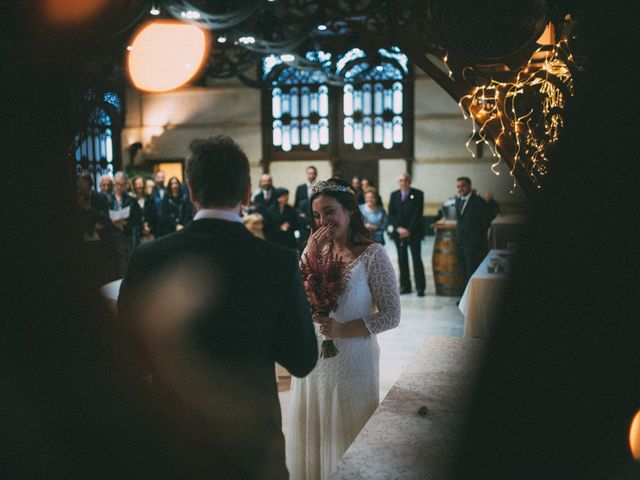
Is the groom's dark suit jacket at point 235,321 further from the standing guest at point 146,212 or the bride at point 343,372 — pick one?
the standing guest at point 146,212

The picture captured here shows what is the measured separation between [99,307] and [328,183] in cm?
147

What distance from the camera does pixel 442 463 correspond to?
180 cm

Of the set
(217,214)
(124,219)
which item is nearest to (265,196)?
(124,219)

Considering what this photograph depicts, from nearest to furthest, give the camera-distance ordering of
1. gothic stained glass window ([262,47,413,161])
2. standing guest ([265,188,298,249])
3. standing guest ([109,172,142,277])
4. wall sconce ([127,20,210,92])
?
wall sconce ([127,20,210,92]) < standing guest ([109,172,142,277]) < standing guest ([265,188,298,249]) < gothic stained glass window ([262,47,413,161])

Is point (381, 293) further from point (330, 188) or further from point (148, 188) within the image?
point (148, 188)

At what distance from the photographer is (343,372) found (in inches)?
101

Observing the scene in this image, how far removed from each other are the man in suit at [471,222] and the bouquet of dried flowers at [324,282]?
199 inches

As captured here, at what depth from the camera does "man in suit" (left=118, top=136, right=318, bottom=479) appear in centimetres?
140

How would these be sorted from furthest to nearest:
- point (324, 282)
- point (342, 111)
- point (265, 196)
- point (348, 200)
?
point (342, 111) → point (265, 196) → point (348, 200) → point (324, 282)

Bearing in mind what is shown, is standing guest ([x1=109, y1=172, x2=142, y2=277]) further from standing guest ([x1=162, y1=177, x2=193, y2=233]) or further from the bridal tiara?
the bridal tiara

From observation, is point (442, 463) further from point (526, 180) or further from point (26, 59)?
point (26, 59)

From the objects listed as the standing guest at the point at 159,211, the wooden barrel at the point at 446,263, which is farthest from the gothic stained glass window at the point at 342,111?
the wooden barrel at the point at 446,263

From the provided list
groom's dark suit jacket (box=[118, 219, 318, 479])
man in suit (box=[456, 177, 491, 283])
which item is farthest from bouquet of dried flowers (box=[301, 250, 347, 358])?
man in suit (box=[456, 177, 491, 283])

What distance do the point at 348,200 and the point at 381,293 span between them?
44cm
